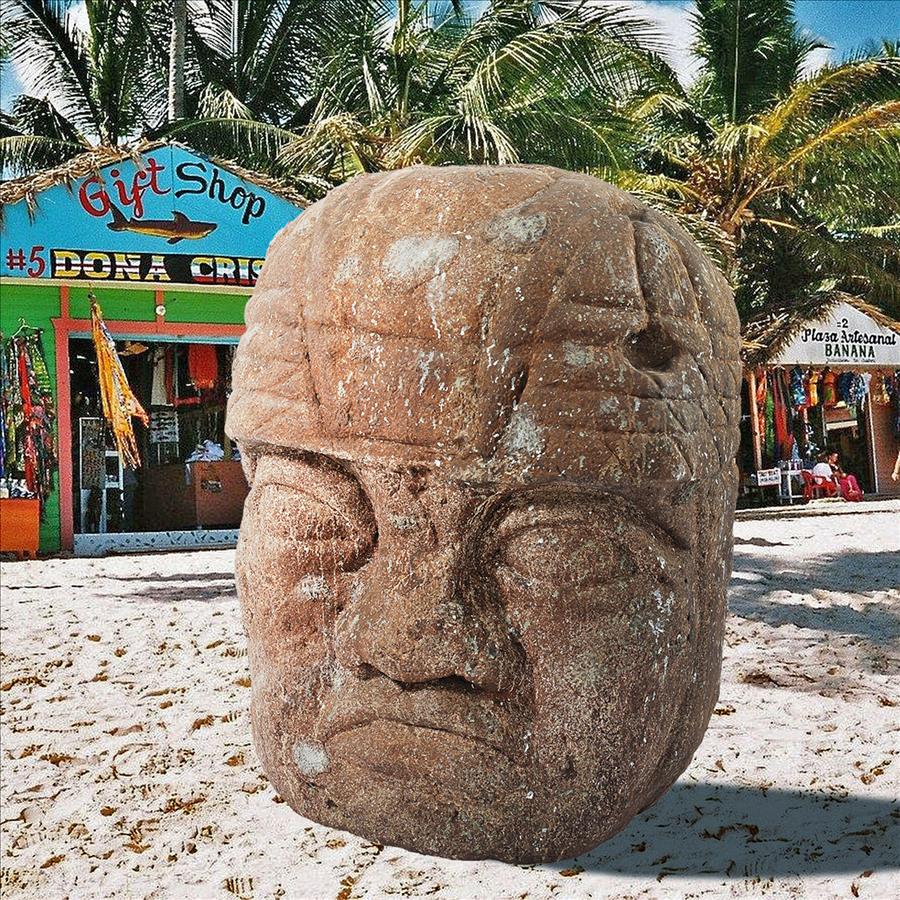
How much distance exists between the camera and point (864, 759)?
3.61 meters

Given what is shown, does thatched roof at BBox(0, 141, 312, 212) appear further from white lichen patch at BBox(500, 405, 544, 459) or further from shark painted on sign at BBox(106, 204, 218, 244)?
white lichen patch at BBox(500, 405, 544, 459)

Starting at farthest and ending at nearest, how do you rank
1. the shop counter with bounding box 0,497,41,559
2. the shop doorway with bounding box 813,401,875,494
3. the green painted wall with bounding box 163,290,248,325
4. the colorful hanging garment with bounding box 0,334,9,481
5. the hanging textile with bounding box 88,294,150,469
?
the shop doorway with bounding box 813,401,875,494 < the green painted wall with bounding box 163,290,248,325 < the hanging textile with bounding box 88,294,150,469 < the colorful hanging garment with bounding box 0,334,9,481 < the shop counter with bounding box 0,497,41,559

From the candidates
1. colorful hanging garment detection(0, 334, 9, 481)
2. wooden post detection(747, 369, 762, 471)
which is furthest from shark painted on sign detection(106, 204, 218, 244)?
wooden post detection(747, 369, 762, 471)

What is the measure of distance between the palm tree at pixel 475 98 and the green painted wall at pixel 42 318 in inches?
137

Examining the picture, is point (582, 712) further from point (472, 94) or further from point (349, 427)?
point (472, 94)

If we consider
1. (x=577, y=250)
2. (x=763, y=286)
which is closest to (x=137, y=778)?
(x=577, y=250)

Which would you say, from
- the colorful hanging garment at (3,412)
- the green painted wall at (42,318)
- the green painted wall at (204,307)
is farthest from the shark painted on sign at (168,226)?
the colorful hanging garment at (3,412)

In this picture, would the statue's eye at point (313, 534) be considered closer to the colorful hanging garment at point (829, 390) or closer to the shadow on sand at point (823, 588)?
the shadow on sand at point (823, 588)

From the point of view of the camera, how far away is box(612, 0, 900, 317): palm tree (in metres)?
11.8

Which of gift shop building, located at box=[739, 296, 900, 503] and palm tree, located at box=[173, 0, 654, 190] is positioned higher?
palm tree, located at box=[173, 0, 654, 190]

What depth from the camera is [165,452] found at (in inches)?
454

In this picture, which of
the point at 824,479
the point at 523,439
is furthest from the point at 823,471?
the point at 523,439

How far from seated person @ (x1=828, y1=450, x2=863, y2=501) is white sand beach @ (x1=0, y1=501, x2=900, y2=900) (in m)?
8.66

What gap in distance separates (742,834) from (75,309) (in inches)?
328
